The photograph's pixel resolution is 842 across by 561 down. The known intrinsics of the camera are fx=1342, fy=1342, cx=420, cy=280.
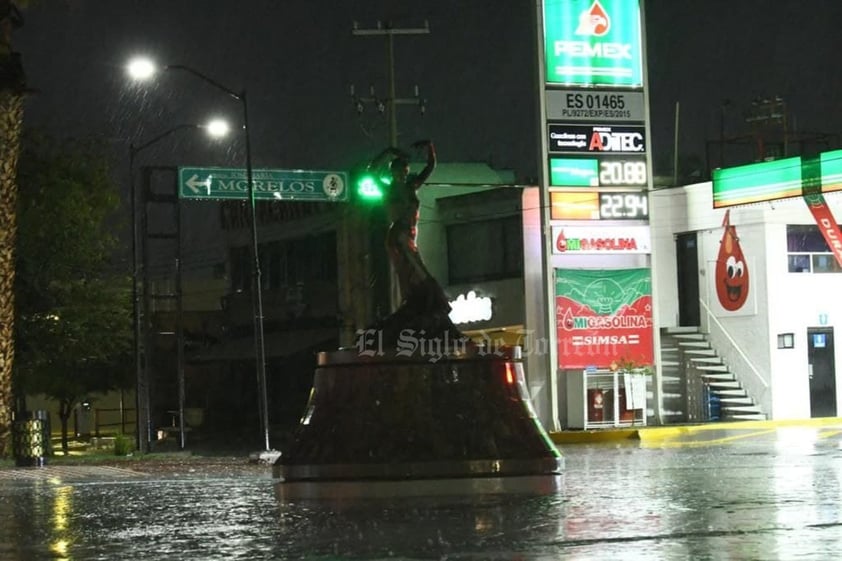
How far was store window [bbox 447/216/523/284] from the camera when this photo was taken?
38.2 m

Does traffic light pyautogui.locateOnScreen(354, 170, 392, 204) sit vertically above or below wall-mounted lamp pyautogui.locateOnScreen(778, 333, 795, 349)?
above

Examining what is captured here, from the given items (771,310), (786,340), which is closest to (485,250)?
(771,310)

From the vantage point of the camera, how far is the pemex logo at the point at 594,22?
3450 centimetres

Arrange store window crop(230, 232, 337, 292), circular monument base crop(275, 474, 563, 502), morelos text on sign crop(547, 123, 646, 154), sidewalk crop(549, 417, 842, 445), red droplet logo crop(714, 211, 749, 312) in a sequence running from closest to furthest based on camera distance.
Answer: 1. circular monument base crop(275, 474, 563, 502)
2. sidewalk crop(549, 417, 842, 445)
3. morelos text on sign crop(547, 123, 646, 154)
4. red droplet logo crop(714, 211, 749, 312)
5. store window crop(230, 232, 337, 292)

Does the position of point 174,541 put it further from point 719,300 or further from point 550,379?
point 719,300

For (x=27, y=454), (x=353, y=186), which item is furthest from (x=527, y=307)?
(x=27, y=454)

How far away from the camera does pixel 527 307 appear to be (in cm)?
3675

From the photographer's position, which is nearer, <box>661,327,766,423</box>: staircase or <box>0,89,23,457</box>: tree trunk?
<box>0,89,23,457</box>: tree trunk

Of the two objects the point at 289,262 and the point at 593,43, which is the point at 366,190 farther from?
the point at 289,262

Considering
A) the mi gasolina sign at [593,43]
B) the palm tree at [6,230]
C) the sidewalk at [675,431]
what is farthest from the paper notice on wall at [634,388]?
the palm tree at [6,230]

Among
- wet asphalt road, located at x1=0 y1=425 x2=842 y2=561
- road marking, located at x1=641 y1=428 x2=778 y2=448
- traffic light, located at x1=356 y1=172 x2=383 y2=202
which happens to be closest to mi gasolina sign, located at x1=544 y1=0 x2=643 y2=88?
traffic light, located at x1=356 y1=172 x2=383 y2=202

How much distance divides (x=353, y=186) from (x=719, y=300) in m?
10.6

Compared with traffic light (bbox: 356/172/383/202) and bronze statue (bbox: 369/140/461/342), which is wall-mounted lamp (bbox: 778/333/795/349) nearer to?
traffic light (bbox: 356/172/383/202)

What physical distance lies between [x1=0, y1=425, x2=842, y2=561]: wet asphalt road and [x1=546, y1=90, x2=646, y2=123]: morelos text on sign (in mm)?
14678
